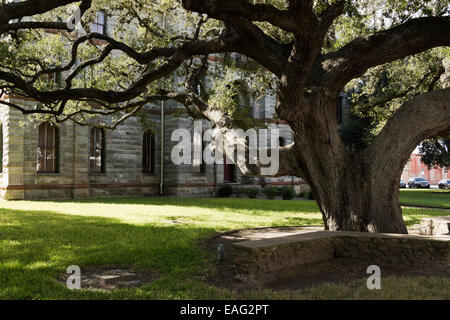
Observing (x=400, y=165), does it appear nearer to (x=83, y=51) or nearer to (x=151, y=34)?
(x=151, y=34)

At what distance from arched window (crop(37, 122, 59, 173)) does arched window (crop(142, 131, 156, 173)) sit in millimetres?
5737

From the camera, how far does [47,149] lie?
73.7ft

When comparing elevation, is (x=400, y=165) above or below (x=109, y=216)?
above

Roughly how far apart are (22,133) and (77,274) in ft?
55.8

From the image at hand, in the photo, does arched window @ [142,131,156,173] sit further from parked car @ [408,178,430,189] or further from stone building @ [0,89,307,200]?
parked car @ [408,178,430,189]

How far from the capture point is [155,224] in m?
12.2

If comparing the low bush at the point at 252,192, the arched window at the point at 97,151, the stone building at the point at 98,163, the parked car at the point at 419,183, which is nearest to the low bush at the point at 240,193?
the low bush at the point at 252,192

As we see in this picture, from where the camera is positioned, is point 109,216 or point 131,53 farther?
point 109,216

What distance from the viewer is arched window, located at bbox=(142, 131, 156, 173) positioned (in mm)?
26656

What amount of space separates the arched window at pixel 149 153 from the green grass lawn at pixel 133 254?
11.9 metres

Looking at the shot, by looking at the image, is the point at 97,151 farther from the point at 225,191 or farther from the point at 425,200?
the point at 425,200

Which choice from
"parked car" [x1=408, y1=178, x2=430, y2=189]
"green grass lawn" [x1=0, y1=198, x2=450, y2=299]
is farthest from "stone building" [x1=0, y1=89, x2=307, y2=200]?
"parked car" [x1=408, y1=178, x2=430, y2=189]

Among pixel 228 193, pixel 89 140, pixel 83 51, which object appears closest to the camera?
pixel 83 51

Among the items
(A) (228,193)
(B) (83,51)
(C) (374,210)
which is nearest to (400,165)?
(C) (374,210)
